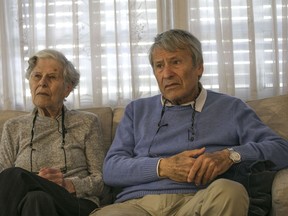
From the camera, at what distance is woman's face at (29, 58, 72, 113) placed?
2195 millimetres

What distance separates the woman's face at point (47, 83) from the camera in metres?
2.20

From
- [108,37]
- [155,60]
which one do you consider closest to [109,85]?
→ [108,37]

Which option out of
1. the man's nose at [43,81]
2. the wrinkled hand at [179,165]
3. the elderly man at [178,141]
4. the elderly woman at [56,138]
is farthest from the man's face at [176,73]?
the man's nose at [43,81]

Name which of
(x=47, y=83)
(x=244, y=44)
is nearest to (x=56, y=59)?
(x=47, y=83)

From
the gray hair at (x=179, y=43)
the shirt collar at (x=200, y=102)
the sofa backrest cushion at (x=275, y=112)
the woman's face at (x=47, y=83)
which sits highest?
the gray hair at (x=179, y=43)

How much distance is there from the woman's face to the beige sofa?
332mm

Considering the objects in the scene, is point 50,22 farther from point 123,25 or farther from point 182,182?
point 182,182

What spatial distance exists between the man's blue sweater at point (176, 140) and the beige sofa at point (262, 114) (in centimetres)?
32

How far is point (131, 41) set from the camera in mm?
2693

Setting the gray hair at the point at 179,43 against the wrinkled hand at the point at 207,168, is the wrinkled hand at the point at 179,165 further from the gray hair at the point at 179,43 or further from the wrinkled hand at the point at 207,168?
the gray hair at the point at 179,43

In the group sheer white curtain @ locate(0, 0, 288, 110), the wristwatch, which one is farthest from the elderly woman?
the wristwatch

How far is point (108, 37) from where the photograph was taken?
2730mm

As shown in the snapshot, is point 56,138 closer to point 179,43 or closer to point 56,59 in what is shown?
point 56,59

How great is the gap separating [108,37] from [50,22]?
375mm
